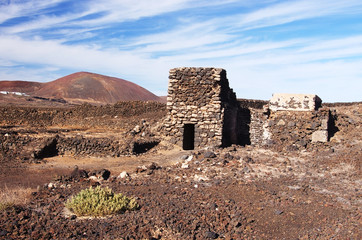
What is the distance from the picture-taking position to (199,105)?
13273mm

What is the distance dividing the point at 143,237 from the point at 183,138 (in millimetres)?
8287

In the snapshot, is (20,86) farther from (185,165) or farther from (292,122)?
(185,165)

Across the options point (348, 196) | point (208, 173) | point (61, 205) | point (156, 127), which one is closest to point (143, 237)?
point (61, 205)

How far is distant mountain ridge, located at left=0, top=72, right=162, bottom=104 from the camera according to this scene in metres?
53.4

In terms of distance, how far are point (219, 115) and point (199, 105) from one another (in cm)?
95

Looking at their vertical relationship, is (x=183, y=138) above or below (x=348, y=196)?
above

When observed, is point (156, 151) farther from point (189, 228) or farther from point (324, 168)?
point (189, 228)

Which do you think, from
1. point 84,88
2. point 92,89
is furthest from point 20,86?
point 92,89

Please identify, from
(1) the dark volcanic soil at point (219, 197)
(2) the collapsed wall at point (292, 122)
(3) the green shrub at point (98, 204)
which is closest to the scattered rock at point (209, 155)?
(1) the dark volcanic soil at point (219, 197)

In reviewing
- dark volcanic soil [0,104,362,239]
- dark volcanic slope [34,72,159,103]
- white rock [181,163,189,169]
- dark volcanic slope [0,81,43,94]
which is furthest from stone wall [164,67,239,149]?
dark volcanic slope [0,81,43,94]

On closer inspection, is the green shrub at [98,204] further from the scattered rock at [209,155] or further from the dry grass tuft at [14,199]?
the scattered rock at [209,155]

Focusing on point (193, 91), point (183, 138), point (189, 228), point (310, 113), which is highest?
point (193, 91)

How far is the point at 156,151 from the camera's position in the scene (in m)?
13.3

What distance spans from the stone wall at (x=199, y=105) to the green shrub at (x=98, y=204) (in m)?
6.89
